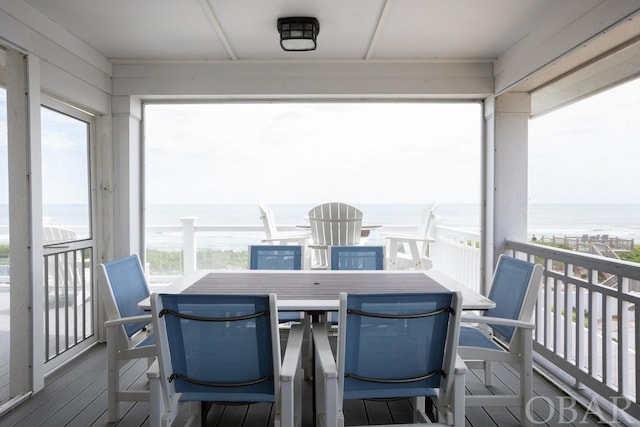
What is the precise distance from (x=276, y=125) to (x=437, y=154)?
275 inches

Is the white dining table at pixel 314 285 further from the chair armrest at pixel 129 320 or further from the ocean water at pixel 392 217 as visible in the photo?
the ocean water at pixel 392 217

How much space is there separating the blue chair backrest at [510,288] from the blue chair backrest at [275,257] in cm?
147

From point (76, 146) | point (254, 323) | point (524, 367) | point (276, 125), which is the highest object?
point (276, 125)

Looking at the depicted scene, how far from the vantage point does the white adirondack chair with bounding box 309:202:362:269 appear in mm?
4559

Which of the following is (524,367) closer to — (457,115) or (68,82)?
(68,82)

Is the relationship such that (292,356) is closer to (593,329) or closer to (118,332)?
(118,332)

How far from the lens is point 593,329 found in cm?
285

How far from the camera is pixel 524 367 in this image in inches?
91.7

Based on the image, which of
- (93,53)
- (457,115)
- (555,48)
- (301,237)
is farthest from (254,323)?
(457,115)

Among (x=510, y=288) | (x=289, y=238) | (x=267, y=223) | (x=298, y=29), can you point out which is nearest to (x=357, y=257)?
(x=510, y=288)

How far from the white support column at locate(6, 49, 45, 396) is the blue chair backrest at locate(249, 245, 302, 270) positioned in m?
1.49

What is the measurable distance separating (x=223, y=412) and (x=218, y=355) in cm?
120


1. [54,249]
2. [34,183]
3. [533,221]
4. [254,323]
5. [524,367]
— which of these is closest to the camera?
[254,323]

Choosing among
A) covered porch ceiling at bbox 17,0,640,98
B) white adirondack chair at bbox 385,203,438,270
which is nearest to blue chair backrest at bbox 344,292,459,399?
covered porch ceiling at bbox 17,0,640,98
